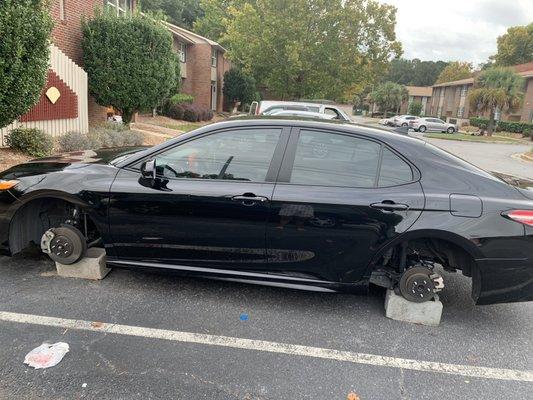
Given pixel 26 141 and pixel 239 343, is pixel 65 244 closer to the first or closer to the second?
pixel 239 343

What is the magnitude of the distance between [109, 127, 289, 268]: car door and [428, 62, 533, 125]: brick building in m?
39.2

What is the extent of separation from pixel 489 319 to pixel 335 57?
26.2 metres

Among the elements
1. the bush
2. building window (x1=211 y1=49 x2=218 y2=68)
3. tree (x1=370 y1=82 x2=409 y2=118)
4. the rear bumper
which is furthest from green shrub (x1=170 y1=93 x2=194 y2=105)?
tree (x1=370 y1=82 x2=409 y2=118)

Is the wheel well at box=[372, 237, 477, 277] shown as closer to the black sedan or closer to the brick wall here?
the black sedan

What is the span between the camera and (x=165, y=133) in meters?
17.7

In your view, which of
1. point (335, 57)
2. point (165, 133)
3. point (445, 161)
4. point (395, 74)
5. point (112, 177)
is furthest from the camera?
point (395, 74)

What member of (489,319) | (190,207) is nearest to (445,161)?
(489,319)

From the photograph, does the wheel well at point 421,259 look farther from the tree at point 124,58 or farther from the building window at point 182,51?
the building window at point 182,51

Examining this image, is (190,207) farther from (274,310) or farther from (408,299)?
(408,299)

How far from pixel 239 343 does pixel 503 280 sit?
2.09 metres

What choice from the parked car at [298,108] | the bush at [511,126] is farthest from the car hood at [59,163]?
the bush at [511,126]

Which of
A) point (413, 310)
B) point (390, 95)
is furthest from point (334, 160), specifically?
point (390, 95)

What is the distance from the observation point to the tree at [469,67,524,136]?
3524cm

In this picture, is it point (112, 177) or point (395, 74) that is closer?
point (112, 177)
